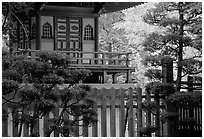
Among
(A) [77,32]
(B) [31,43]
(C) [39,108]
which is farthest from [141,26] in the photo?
(C) [39,108]

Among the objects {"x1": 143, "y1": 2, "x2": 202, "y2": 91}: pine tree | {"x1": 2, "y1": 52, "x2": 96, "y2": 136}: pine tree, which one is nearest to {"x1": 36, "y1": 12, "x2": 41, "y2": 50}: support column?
{"x1": 143, "y1": 2, "x2": 202, "y2": 91}: pine tree

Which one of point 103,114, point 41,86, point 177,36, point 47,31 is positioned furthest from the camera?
point 47,31

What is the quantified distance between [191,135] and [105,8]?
1092 cm

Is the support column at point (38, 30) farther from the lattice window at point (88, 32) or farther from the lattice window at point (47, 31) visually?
the lattice window at point (88, 32)

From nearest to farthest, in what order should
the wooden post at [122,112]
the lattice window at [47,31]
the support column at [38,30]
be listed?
the wooden post at [122,112], the support column at [38,30], the lattice window at [47,31]

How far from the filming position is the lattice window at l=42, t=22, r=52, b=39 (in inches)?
663

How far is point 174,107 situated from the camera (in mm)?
7852

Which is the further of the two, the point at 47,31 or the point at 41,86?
the point at 47,31

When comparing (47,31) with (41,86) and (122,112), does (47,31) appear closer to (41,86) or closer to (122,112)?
(122,112)

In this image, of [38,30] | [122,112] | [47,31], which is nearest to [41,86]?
[122,112]

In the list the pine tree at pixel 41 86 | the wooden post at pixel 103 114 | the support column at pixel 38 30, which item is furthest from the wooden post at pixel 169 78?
the support column at pixel 38 30

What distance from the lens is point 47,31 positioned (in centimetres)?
1691

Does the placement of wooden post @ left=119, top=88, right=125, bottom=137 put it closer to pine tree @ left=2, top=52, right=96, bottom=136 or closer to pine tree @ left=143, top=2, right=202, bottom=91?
pine tree @ left=143, top=2, right=202, bottom=91

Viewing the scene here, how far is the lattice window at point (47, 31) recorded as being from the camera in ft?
55.3
